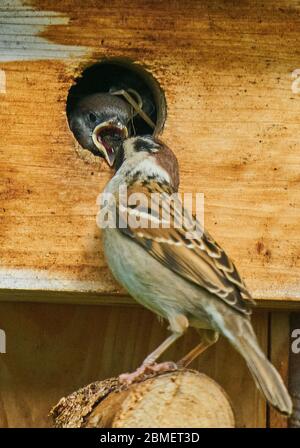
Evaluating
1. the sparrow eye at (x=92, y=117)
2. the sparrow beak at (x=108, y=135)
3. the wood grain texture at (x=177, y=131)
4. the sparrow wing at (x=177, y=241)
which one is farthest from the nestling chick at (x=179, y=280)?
the sparrow eye at (x=92, y=117)

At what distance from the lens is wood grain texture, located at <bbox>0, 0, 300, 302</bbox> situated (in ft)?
8.10

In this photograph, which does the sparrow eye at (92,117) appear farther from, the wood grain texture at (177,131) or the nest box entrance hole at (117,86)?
the wood grain texture at (177,131)

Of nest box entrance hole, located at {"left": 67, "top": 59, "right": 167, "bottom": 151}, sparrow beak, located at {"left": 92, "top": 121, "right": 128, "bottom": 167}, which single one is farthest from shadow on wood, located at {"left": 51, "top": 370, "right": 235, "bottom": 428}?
nest box entrance hole, located at {"left": 67, "top": 59, "right": 167, "bottom": 151}

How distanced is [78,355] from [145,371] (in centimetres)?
54

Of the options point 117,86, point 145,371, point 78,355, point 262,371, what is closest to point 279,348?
point 78,355

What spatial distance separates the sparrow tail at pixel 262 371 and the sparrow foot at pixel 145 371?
14cm

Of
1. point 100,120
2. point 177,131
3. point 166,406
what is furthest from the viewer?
point 100,120

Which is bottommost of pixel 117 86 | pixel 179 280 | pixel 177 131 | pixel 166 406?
pixel 166 406

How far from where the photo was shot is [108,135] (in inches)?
113

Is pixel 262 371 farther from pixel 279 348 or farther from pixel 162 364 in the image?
pixel 279 348

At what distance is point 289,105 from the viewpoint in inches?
102

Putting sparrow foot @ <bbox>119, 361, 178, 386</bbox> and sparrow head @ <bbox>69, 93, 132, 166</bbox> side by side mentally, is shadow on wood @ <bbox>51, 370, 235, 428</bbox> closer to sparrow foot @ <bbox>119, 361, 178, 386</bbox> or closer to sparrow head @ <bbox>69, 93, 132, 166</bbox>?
sparrow foot @ <bbox>119, 361, 178, 386</bbox>

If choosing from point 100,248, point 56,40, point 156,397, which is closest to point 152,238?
point 100,248
